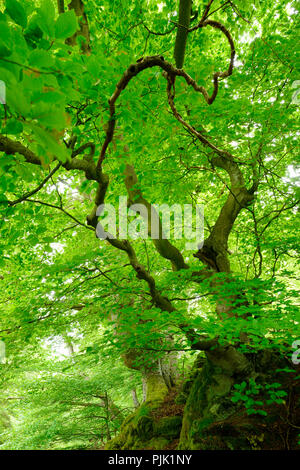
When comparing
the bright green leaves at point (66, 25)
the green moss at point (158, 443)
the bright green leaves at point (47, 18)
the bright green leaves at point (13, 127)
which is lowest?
the green moss at point (158, 443)

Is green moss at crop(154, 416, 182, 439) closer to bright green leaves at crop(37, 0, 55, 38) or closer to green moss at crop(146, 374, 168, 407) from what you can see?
green moss at crop(146, 374, 168, 407)

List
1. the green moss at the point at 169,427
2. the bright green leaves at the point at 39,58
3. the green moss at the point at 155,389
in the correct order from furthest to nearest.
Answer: the green moss at the point at 155,389
the green moss at the point at 169,427
the bright green leaves at the point at 39,58

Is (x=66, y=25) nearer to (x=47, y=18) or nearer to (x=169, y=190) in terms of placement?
(x=47, y=18)

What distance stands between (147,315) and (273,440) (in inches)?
134

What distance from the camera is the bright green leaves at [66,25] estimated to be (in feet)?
2.53

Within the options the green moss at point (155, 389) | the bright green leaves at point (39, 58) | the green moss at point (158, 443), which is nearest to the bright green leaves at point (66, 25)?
the bright green leaves at point (39, 58)

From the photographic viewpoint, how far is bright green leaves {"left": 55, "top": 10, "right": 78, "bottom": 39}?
77 cm

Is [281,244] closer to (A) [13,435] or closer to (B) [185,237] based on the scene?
(B) [185,237]

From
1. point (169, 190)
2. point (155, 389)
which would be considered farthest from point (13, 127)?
point (155, 389)

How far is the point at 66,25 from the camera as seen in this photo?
79cm

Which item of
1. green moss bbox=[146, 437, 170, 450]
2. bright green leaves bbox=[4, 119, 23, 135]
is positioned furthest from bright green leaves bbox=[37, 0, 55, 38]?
green moss bbox=[146, 437, 170, 450]

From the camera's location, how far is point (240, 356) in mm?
5125

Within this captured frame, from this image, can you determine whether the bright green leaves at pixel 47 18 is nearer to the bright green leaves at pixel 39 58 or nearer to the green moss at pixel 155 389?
the bright green leaves at pixel 39 58
